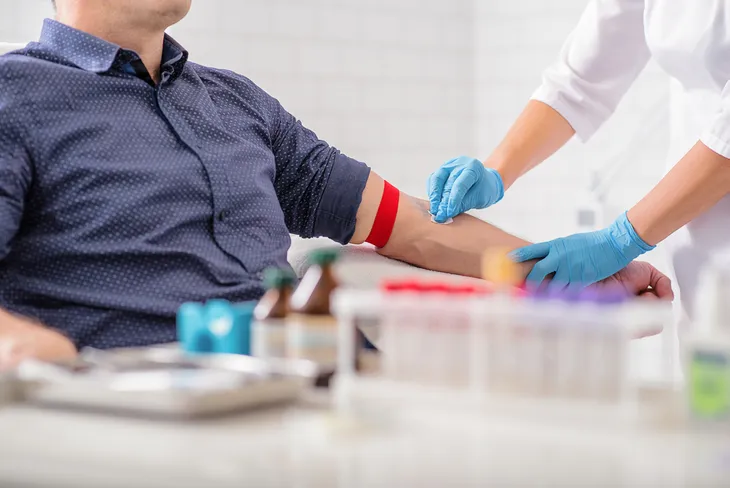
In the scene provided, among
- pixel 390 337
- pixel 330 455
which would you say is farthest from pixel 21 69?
pixel 330 455

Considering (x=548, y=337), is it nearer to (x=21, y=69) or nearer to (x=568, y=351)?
(x=568, y=351)

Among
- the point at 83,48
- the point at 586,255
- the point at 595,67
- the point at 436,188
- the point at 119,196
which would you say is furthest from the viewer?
the point at 595,67

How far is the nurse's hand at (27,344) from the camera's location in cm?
108

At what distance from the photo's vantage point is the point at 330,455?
77 cm

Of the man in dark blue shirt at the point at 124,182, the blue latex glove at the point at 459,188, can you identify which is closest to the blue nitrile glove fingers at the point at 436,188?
the blue latex glove at the point at 459,188

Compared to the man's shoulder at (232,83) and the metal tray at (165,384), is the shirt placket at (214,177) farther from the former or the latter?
the metal tray at (165,384)

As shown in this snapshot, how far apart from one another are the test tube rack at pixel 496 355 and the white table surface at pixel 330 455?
0.09 ft

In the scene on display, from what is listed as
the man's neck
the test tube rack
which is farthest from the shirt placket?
the test tube rack

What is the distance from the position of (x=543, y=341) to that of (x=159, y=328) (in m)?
0.88

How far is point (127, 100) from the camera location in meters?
1.71

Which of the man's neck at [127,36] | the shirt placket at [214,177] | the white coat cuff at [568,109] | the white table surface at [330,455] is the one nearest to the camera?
the white table surface at [330,455]

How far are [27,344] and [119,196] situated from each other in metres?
0.53

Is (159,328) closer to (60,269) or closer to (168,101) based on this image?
(60,269)

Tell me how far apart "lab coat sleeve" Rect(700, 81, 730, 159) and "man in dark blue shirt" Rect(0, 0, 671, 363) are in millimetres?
326
